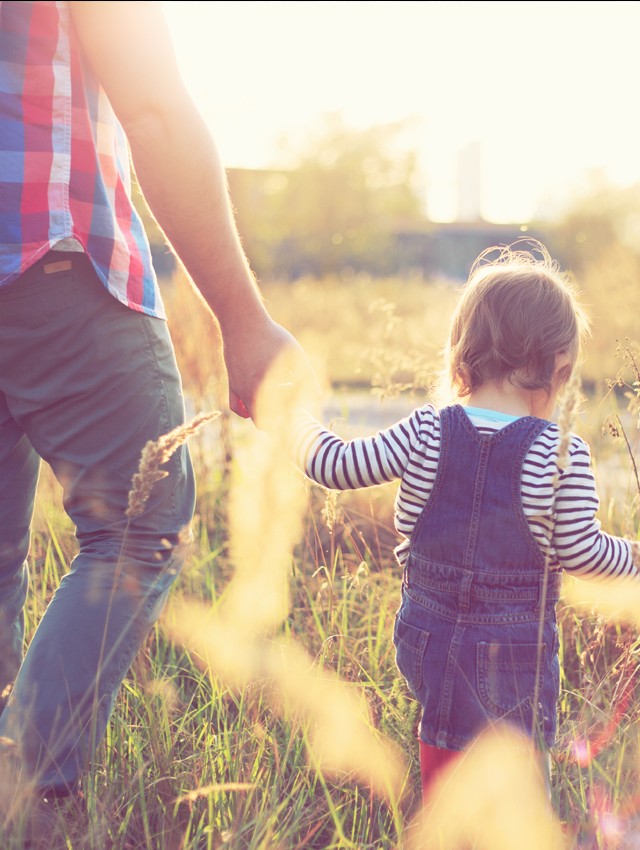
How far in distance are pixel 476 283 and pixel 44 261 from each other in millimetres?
873

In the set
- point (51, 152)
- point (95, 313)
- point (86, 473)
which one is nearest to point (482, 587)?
point (86, 473)

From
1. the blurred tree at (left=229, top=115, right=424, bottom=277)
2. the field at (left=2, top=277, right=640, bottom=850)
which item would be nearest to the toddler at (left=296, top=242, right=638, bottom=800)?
the field at (left=2, top=277, right=640, bottom=850)

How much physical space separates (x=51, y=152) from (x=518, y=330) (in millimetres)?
954

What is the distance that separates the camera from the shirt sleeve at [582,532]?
5.15 feet

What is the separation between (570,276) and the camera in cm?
282

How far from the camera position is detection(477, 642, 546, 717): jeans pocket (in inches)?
63.1

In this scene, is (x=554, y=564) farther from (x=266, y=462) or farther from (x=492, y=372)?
(x=266, y=462)

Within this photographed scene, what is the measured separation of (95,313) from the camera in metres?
1.55

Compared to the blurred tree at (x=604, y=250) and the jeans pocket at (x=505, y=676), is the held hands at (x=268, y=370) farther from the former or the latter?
the blurred tree at (x=604, y=250)

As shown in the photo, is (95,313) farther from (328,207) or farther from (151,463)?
(328,207)

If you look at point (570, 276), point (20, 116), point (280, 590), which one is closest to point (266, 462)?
point (280, 590)

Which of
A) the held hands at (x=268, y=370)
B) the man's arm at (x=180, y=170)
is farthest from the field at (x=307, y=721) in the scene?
the man's arm at (x=180, y=170)

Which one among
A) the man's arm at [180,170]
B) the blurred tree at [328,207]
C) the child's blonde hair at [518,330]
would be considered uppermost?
the blurred tree at [328,207]

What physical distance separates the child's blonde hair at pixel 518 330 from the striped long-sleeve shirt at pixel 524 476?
0.37 ft
